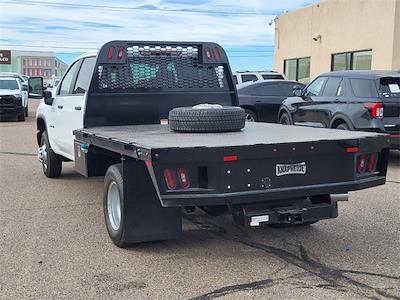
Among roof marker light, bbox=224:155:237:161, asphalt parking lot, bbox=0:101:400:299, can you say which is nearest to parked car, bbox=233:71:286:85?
asphalt parking lot, bbox=0:101:400:299

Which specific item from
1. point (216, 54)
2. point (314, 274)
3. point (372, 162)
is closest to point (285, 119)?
point (216, 54)

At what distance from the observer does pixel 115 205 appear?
549 centimetres

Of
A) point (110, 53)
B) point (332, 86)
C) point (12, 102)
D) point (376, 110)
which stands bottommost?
point (12, 102)

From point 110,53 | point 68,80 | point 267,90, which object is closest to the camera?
point 110,53

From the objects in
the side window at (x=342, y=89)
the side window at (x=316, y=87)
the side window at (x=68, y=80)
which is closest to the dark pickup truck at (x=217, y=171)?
the side window at (x=68, y=80)

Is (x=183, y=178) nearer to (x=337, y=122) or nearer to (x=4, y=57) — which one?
(x=337, y=122)

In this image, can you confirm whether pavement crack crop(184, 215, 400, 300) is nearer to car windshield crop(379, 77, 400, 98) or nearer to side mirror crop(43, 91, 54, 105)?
side mirror crop(43, 91, 54, 105)

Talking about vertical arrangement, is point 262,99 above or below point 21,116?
above

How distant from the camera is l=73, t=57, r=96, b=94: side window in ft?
22.9

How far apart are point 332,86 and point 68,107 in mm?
5703

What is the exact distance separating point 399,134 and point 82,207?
5.65 metres

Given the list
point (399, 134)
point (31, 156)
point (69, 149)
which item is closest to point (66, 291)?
point (69, 149)

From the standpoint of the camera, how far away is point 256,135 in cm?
530

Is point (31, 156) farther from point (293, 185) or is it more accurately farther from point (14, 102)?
point (14, 102)
